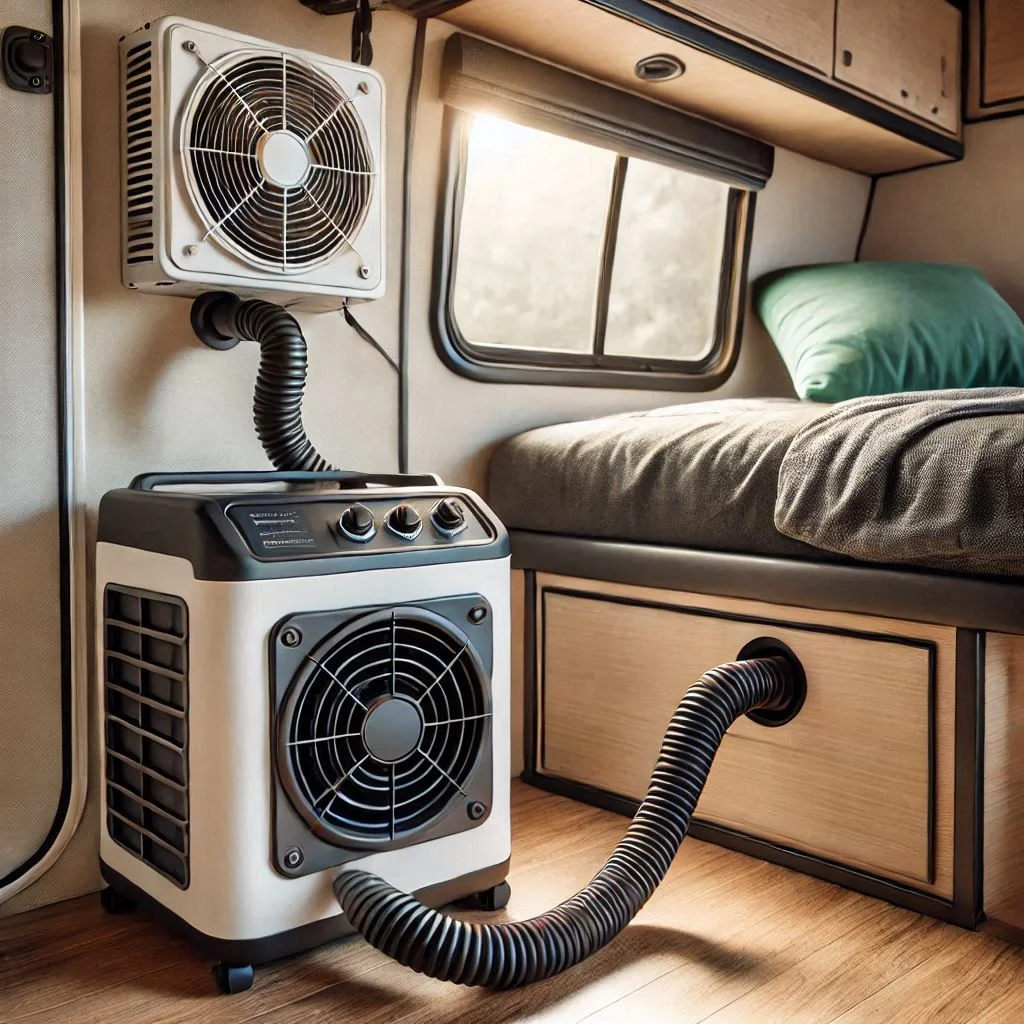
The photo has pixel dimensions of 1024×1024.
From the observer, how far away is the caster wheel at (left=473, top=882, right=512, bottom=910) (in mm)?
1520

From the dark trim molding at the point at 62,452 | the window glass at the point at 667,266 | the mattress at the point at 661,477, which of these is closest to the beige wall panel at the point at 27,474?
the dark trim molding at the point at 62,452

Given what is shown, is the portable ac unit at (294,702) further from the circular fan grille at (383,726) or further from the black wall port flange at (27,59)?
the black wall port flange at (27,59)

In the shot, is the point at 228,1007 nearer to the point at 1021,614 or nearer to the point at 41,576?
the point at 41,576

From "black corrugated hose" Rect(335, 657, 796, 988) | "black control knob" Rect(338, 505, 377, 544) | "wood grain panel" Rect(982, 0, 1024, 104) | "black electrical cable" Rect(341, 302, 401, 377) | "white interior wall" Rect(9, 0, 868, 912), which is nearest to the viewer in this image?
"black corrugated hose" Rect(335, 657, 796, 988)

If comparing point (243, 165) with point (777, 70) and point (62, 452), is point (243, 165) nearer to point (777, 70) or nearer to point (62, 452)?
Result: point (62, 452)

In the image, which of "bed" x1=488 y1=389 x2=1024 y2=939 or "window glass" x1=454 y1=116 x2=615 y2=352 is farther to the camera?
"window glass" x1=454 y1=116 x2=615 y2=352

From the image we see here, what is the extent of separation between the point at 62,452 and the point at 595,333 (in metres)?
1.45

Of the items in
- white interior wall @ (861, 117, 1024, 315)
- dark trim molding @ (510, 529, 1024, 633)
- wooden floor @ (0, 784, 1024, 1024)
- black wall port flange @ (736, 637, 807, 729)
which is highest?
white interior wall @ (861, 117, 1024, 315)

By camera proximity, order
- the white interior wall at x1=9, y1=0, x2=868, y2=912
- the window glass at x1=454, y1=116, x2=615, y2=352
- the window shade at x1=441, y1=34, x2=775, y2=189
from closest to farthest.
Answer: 1. the white interior wall at x1=9, y1=0, x2=868, y2=912
2. the window shade at x1=441, y1=34, x2=775, y2=189
3. the window glass at x1=454, y1=116, x2=615, y2=352

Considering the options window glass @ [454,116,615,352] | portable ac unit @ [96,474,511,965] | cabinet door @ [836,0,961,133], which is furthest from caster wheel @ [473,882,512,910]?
cabinet door @ [836,0,961,133]

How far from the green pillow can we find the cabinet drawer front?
0.85 m

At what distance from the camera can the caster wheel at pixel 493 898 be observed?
1520mm

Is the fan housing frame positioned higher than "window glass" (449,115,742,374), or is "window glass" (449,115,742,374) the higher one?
"window glass" (449,115,742,374)

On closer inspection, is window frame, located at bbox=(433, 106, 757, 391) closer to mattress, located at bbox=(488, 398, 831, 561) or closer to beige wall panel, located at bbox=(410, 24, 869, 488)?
beige wall panel, located at bbox=(410, 24, 869, 488)
